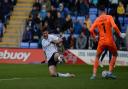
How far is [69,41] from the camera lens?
3238 cm

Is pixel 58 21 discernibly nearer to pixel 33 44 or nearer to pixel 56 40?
pixel 33 44

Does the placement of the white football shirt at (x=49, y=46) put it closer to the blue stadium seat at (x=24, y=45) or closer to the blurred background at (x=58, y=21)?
the blurred background at (x=58, y=21)

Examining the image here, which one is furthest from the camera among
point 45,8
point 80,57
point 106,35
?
point 45,8

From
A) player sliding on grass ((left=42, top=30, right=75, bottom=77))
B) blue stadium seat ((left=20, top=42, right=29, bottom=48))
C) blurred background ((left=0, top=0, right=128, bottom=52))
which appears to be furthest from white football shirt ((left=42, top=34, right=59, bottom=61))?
blue stadium seat ((left=20, top=42, right=29, bottom=48))

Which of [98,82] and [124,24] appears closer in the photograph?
[98,82]

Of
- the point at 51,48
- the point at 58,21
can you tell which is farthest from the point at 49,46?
the point at 58,21

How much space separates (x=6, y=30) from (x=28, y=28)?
2.84 metres

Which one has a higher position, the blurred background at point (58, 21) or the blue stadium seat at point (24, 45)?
the blurred background at point (58, 21)

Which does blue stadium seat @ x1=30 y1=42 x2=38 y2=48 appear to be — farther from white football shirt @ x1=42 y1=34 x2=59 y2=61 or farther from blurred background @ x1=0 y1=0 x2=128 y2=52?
white football shirt @ x1=42 y1=34 x2=59 y2=61

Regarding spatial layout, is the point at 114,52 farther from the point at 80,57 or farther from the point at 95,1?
the point at 95,1

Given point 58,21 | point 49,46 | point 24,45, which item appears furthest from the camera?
point 24,45

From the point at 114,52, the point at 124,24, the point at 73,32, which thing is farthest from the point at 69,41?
the point at 114,52

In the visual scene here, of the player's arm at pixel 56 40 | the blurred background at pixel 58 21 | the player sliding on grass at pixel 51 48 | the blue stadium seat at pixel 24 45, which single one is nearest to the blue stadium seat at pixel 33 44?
the blurred background at pixel 58 21

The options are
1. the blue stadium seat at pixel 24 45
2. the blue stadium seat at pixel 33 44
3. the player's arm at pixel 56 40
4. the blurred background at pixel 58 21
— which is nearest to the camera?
the player's arm at pixel 56 40
